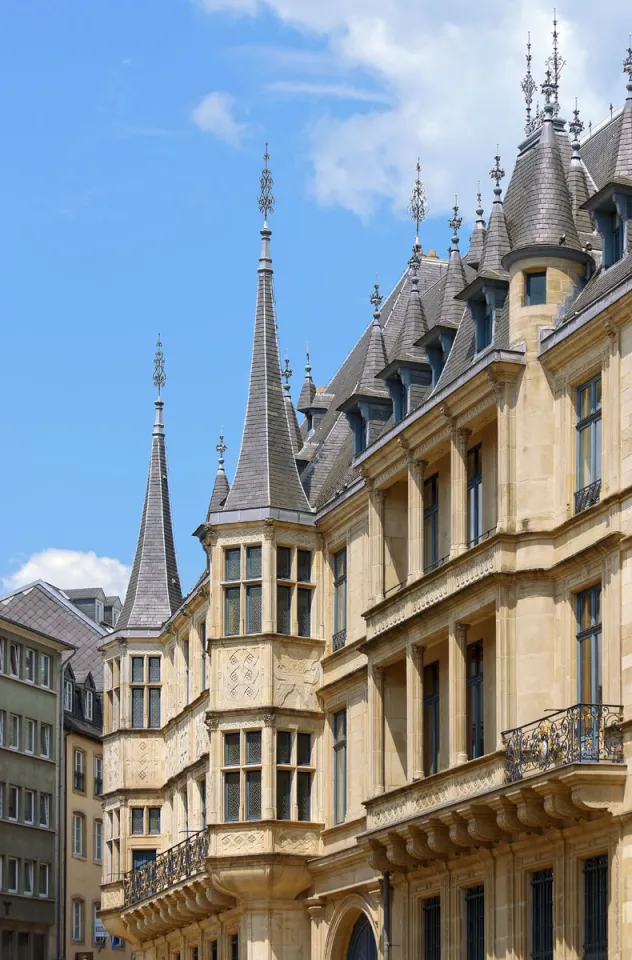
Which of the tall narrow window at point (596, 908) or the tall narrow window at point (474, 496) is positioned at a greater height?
the tall narrow window at point (474, 496)

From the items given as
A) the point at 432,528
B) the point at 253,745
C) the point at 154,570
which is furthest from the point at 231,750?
the point at 154,570

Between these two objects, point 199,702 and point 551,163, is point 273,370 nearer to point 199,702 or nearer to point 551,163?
point 199,702

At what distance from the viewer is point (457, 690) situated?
3625cm

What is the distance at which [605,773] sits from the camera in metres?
30.7

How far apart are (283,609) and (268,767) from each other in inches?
144

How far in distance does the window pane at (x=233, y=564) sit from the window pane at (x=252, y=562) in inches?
8.6

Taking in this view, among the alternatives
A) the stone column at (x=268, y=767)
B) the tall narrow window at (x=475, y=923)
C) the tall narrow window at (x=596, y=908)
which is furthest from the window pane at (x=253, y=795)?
the tall narrow window at (x=596, y=908)

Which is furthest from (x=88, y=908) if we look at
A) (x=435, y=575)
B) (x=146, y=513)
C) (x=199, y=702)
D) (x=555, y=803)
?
(x=555, y=803)

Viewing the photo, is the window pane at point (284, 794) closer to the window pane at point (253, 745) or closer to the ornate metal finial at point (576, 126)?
the window pane at point (253, 745)

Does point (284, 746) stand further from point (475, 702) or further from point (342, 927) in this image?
point (475, 702)

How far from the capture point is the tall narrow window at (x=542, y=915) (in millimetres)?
33219

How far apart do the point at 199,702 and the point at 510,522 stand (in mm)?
19314

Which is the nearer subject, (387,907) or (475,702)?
(475,702)

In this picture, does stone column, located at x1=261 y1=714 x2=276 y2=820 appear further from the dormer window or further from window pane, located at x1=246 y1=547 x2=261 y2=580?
the dormer window
